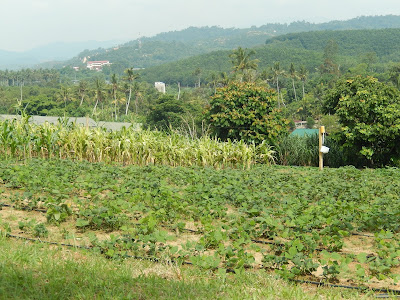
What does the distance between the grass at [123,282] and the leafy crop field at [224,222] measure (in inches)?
5.7

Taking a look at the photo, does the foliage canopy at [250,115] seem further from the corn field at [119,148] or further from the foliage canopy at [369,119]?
the corn field at [119,148]

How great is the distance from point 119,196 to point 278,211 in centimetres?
198

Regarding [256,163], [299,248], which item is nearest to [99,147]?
[256,163]

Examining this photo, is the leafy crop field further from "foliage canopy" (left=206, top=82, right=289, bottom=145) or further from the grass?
"foliage canopy" (left=206, top=82, right=289, bottom=145)

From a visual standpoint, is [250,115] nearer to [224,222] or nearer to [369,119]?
[369,119]

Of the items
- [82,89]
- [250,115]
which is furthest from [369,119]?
[82,89]

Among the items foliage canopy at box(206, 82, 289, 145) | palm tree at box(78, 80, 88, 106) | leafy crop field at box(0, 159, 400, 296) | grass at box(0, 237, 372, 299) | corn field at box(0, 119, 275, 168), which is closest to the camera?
grass at box(0, 237, 372, 299)

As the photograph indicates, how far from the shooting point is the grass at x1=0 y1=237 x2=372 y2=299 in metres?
2.90

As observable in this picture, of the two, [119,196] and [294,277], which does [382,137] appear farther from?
[294,277]

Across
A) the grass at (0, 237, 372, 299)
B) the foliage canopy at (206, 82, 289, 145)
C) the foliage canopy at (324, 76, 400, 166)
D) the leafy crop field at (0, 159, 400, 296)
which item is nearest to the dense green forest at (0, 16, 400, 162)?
the foliage canopy at (206, 82, 289, 145)

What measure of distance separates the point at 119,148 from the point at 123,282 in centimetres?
718

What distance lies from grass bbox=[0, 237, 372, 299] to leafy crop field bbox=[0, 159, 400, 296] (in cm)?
14

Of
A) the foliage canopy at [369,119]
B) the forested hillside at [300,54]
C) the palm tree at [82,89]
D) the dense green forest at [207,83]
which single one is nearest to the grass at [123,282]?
the dense green forest at [207,83]

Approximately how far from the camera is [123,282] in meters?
3.04
